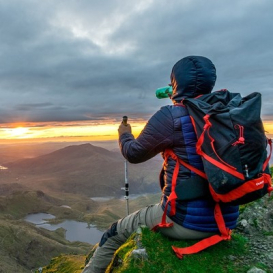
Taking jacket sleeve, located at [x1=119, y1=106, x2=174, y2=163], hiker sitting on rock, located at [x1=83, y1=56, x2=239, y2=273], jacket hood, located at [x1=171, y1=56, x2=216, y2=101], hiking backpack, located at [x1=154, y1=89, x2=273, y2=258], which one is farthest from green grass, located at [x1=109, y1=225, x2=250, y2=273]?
jacket hood, located at [x1=171, y1=56, x2=216, y2=101]

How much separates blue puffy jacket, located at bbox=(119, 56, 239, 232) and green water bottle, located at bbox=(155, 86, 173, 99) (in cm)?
105

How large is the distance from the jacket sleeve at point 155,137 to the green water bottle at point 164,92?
1.61 metres

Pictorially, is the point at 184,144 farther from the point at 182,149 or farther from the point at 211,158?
the point at 211,158


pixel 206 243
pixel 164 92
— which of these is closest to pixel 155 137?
pixel 164 92

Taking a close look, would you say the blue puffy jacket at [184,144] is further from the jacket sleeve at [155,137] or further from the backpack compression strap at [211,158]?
the backpack compression strap at [211,158]

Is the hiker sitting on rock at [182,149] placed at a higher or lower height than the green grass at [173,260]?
higher

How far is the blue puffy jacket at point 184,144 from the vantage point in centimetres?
569

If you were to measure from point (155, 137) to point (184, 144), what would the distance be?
60cm

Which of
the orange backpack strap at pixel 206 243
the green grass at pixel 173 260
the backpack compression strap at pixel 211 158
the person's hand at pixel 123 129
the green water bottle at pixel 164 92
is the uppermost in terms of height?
the green water bottle at pixel 164 92

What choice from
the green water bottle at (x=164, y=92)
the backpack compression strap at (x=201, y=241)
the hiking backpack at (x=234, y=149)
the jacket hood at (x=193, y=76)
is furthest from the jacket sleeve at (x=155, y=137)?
the green water bottle at (x=164, y=92)

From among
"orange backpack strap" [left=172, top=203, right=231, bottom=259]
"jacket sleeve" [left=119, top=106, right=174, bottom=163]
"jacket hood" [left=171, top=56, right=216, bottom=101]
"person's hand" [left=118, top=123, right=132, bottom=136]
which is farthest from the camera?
"person's hand" [left=118, top=123, right=132, bottom=136]

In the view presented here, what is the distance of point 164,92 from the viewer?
7.45 meters

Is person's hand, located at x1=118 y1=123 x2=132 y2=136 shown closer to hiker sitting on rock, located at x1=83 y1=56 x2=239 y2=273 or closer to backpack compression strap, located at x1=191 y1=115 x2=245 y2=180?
hiker sitting on rock, located at x1=83 y1=56 x2=239 y2=273

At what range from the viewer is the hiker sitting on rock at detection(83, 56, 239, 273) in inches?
224
